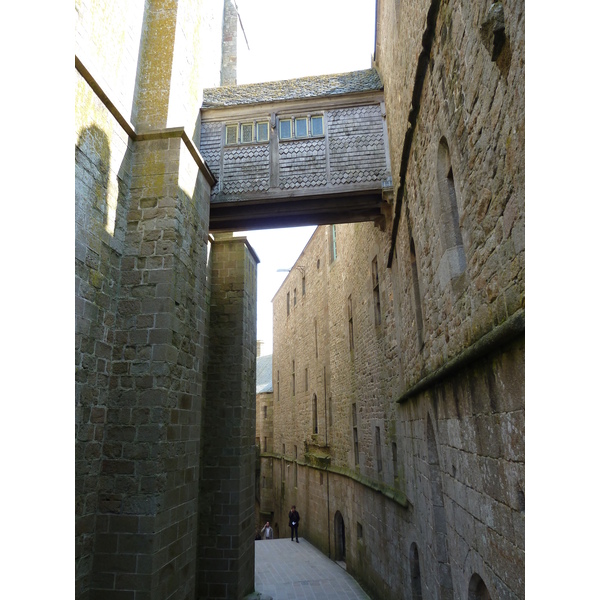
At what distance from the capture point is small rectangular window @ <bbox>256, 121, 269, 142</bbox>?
878 cm

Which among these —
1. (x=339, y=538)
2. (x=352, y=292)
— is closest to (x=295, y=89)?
(x=352, y=292)

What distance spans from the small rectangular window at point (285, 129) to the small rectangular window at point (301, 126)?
0.46ft

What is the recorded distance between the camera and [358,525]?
11.8 m

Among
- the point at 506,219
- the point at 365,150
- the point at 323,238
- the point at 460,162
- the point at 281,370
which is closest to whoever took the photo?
the point at 506,219

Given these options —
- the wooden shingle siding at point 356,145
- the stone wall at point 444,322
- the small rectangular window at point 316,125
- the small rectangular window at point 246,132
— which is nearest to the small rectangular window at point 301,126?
the small rectangular window at point 316,125

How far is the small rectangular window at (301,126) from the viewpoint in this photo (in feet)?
28.5

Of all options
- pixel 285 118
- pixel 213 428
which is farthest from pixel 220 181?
pixel 213 428

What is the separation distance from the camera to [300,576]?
12.2 metres

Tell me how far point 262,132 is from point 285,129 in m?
0.46

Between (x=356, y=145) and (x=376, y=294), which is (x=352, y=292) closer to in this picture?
(x=376, y=294)

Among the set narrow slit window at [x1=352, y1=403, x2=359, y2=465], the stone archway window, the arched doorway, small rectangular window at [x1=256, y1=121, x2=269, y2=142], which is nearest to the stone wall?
the stone archway window

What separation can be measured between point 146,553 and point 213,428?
13.5 feet

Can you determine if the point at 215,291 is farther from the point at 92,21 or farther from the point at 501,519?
the point at 501,519

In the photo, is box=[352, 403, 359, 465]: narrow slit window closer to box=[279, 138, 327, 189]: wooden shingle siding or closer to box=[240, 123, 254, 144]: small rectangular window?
box=[279, 138, 327, 189]: wooden shingle siding
